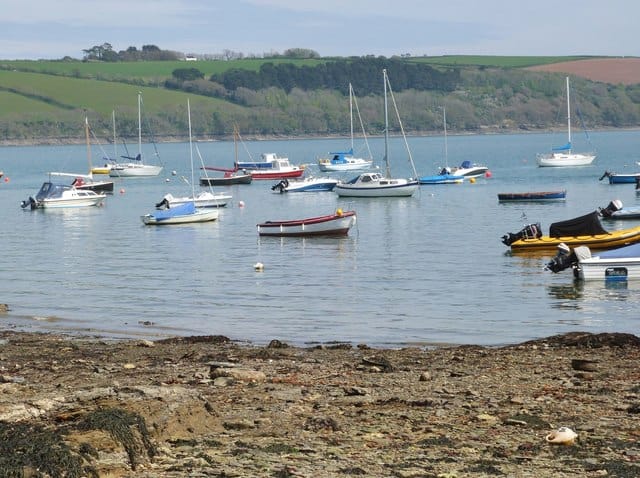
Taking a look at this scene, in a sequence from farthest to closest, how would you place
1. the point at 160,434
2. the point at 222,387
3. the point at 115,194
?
the point at 115,194 → the point at 222,387 → the point at 160,434

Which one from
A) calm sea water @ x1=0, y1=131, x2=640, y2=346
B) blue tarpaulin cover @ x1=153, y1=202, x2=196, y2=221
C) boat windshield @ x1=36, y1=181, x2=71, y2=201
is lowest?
calm sea water @ x1=0, y1=131, x2=640, y2=346

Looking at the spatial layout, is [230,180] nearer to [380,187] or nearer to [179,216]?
[380,187]

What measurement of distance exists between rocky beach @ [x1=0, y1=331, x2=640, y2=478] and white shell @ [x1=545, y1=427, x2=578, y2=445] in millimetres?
36

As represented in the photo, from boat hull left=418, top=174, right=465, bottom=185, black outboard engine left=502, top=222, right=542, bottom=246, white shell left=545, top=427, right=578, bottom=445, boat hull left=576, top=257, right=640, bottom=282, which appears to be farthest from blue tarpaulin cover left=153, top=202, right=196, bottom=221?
white shell left=545, top=427, right=578, bottom=445

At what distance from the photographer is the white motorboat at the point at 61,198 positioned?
71.9m

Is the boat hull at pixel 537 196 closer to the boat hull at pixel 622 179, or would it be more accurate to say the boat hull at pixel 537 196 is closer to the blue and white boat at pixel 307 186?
the boat hull at pixel 622 179

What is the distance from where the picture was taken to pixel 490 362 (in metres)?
18.0

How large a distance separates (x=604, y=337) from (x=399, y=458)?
964 centimetres

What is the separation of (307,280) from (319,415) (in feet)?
70.2

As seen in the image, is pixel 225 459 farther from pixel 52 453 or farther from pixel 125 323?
pixel 125 323

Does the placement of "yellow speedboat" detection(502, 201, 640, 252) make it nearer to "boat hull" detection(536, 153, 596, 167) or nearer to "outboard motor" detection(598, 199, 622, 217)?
"outboard motor" detection(598, 199, 622, 217)

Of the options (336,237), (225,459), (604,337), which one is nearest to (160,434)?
(225,459)

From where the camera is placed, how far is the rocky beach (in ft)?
37.2

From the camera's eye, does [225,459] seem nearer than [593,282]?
Yes
